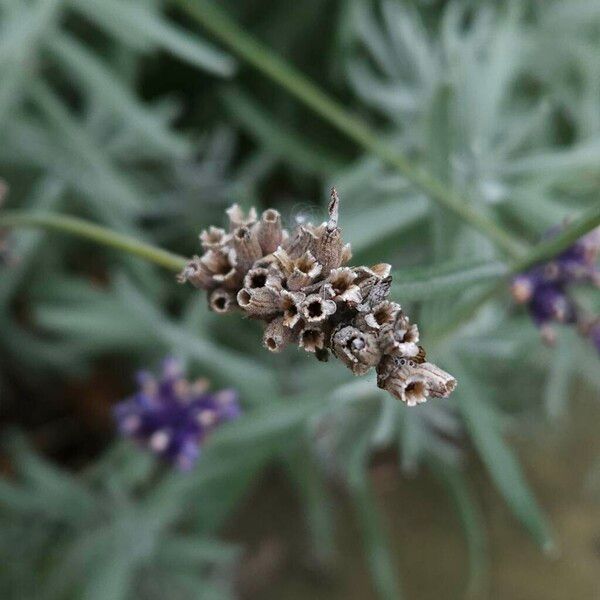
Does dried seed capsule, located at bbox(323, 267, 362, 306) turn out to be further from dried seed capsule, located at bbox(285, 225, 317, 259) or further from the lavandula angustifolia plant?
the lavandula angustifolia plant

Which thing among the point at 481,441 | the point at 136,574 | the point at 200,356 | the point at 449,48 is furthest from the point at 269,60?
the point at 136,574

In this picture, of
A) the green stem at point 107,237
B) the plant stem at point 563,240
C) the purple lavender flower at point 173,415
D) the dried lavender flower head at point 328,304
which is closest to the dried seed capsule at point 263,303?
the dried lavender flower head at point 328,304

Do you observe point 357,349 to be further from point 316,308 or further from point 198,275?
point 198,275

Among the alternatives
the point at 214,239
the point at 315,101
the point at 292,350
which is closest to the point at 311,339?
the point at 214,239

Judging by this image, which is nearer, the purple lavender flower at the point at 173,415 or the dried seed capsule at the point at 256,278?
the dried seed capsule at the point at 256,278

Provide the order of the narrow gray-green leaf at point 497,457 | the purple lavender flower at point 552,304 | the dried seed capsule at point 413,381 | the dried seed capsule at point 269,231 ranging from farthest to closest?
the narrow gray-green leaf at point 497,457 → the purple lavender flower at point 552,304 → the dried seed capsule at point 269,231 → the dried seed capsule at point 413,381

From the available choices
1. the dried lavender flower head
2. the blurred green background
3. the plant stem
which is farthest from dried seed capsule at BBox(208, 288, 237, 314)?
the blurred green background

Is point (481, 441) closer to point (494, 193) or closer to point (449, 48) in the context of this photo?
point (494, 193)

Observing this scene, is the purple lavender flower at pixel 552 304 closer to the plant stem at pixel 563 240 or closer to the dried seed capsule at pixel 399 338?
the plant stem at pixel 563 240
